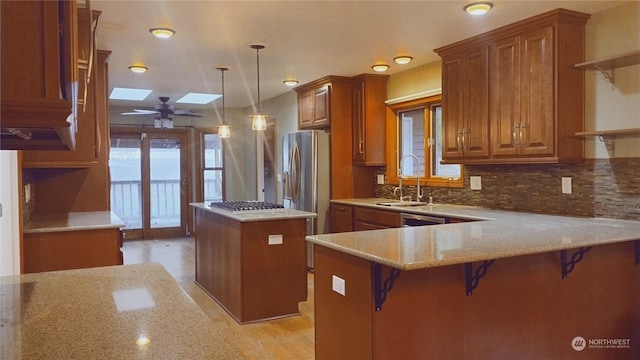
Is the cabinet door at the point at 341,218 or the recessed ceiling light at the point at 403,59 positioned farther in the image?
the cabinet door at the point at 341,218

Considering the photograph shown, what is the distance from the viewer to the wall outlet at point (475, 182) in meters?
4.32

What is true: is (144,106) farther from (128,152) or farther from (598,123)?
(598,123)

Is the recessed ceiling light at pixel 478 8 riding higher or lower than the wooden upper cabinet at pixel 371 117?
higher

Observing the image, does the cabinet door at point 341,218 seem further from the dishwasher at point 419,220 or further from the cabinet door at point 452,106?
the cabinet door at point 452,106

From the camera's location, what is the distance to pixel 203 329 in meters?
1.13

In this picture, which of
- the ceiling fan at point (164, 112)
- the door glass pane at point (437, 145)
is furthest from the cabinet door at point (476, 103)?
the ceiling fan at point (164, 112)

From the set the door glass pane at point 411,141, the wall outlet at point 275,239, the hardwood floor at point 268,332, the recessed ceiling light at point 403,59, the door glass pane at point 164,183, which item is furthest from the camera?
the door glass pane at point 164,183

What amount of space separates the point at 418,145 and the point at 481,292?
303cm

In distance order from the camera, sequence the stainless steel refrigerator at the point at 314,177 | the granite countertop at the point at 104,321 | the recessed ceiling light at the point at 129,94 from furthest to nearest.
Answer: the recessed ceiling light at the point at 129,94 < the stainless steel refrigerator at the point at 314,177 < the granite countertop at the point at 104,321

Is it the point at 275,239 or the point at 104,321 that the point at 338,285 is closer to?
the point at 104,321

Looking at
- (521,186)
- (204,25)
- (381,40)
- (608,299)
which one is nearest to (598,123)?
(521,186)

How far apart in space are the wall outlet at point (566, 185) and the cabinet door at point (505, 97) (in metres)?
0.41

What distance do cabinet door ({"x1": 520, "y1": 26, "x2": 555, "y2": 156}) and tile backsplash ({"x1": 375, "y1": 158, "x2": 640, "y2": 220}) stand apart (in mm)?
335

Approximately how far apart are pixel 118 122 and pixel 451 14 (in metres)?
6.26
